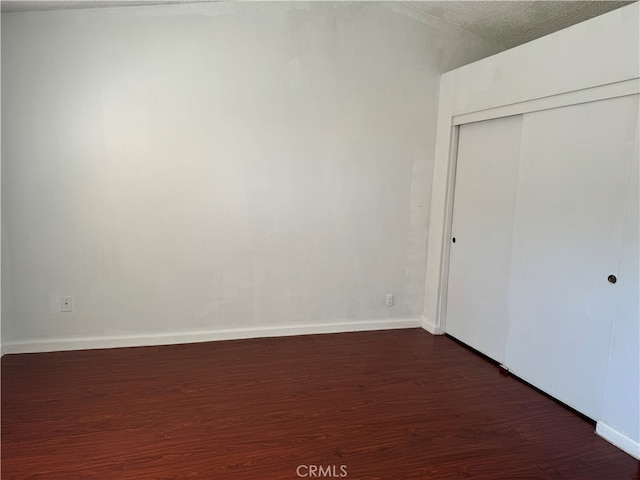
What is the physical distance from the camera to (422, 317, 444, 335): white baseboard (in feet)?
13.1

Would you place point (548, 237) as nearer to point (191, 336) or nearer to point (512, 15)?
point (512, 15)

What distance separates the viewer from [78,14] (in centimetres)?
317

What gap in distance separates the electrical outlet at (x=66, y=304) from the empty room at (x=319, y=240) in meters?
0.03

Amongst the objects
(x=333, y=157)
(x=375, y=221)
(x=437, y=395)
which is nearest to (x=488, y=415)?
(x=437, y=395)

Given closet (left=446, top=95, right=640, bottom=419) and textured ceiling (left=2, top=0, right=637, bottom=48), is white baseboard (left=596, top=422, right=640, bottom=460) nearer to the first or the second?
closet (left=446, top=95, right=640, bottom=419)

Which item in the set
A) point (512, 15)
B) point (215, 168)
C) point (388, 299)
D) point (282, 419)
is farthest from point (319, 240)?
point (512, 15)

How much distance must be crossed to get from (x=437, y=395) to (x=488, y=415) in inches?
13.5

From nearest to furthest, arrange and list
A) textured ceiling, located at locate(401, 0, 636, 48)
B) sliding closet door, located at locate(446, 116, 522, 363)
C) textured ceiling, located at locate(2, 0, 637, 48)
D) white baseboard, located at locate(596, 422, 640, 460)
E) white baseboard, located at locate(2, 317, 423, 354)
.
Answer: white baseboard, located at locate(596, 422, 640, 460) → textured ceiling, located at locate(2, 0, 637, 48) → textured ceiling, located at locate(401, 0, 636, 48) → sliding closet door, located at locate(446, 116, 522, 363) → white baseboard, located at locate(2, 317, 423, 354)

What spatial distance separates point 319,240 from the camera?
151 inches

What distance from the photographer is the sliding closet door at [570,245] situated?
2443 mm

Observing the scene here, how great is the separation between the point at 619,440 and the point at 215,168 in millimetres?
3207

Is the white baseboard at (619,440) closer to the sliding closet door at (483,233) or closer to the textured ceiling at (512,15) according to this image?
the sliding closet door at (483,233)

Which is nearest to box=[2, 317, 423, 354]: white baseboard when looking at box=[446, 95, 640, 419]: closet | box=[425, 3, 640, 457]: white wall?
box=[446, 95, 640, 419]: closet

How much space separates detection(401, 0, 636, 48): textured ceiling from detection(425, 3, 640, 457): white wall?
441 millimetres
